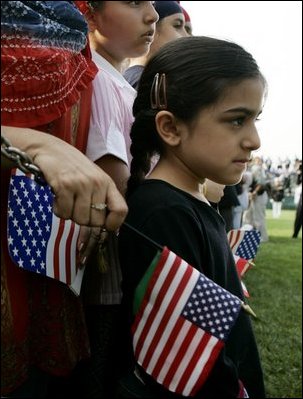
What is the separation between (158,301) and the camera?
1277 mm

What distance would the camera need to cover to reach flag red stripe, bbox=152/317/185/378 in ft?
4.20

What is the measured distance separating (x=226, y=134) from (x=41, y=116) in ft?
1.65

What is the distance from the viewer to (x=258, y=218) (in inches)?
492

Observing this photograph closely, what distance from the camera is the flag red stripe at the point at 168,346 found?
128cm

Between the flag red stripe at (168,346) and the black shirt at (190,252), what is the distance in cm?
7

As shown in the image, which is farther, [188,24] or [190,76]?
[188,24]

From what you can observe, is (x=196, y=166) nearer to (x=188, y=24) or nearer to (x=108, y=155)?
(x=108, y=155)

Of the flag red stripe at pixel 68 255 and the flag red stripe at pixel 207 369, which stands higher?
the flag red stripe at pixel 68 255

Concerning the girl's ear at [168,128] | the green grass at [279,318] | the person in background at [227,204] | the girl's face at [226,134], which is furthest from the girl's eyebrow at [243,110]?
the person in background at [227,204]

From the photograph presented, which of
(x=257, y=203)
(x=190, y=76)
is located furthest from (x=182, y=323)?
(x=257, y=203)

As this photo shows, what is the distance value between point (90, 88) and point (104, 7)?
0.31 metres

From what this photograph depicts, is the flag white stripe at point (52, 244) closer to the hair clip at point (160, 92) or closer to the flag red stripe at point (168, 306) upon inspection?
the flag red stripe at point (168, 306)

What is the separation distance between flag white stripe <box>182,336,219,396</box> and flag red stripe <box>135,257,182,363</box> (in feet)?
0.47

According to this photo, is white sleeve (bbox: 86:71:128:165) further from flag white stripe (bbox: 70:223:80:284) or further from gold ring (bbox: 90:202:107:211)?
gold ring (bbox: 90:202:107:211)
